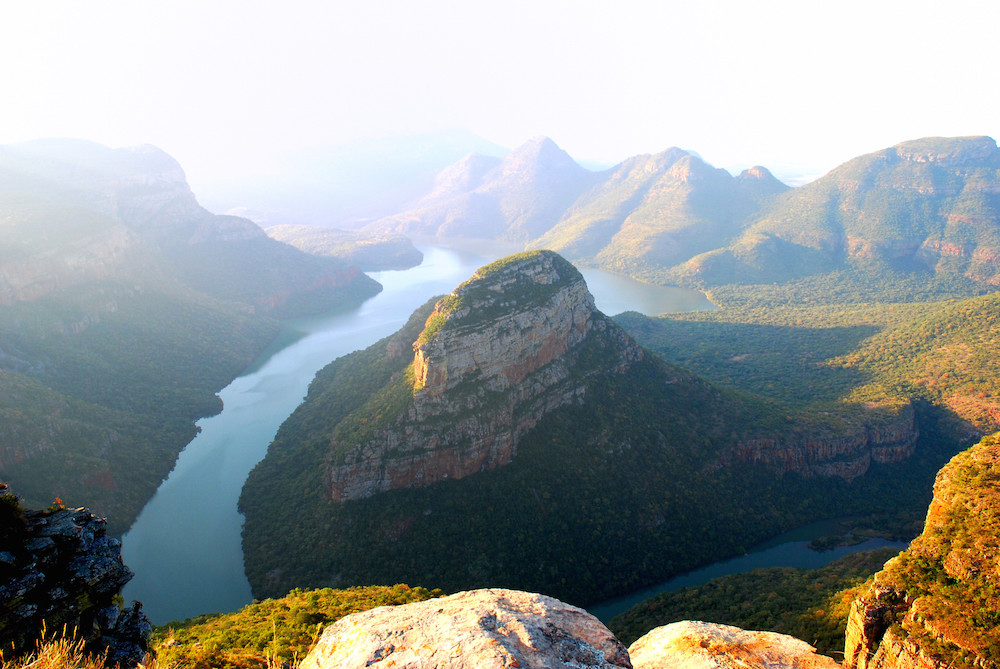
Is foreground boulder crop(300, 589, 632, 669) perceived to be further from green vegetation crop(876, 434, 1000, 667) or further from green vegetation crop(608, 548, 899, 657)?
green vegetation crop(608, 548, 899, 657)

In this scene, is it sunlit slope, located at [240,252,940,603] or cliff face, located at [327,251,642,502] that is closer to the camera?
sunlit slope, located at [240,252,940,603]

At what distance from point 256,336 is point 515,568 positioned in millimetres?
73547

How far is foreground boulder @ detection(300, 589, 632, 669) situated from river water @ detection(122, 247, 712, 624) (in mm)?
31897

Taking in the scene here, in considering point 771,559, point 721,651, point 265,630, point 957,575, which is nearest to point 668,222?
point 771,559

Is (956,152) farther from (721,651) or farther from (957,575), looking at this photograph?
(721,651)

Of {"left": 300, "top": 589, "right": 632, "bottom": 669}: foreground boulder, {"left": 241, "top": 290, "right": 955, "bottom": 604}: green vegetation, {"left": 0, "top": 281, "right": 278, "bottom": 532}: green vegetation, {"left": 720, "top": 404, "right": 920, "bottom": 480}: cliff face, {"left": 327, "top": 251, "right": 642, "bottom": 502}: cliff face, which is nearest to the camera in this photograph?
{"left": 300, "top": 589, "right": 632, "bottom": 669}: foreground boulder

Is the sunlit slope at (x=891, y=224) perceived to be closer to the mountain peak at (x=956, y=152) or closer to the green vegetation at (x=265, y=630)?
the mountain peak at (x=956, y=152)

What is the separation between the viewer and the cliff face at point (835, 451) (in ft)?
156

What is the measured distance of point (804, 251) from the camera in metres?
138

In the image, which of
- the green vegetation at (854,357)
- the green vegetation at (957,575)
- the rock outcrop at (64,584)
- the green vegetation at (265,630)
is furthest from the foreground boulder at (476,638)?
the green vegetation at (854,357)

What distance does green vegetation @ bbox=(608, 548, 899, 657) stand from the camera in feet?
82.9

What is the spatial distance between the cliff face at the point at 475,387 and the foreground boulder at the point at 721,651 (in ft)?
73.5

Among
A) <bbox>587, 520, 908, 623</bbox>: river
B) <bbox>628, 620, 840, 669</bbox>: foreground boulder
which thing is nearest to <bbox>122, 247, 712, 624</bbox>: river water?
<bbox>587, 520, 908, 623</bbox>: river

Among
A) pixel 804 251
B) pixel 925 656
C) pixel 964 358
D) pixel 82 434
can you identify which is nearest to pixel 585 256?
pixel 804 251
